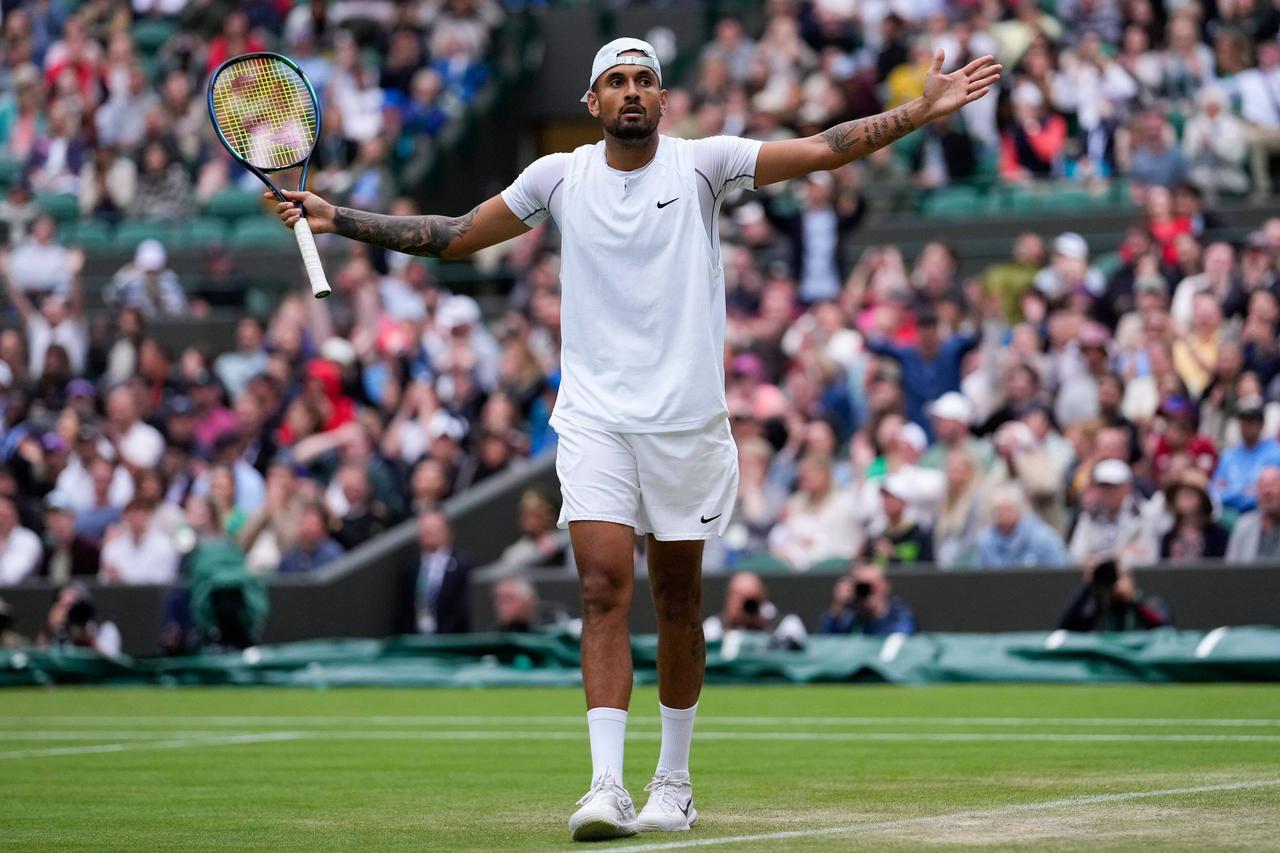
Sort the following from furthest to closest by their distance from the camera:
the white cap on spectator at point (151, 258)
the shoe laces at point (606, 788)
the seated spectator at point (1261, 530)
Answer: the white cap on spectator at point (151, 258) → the seated spectator at point (1261, 530) → the shoe laces at point (606, 788)

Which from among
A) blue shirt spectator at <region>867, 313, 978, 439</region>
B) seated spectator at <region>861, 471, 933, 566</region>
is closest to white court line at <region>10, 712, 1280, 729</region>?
seated spectator at <region>861, 471, 933, 566</region>

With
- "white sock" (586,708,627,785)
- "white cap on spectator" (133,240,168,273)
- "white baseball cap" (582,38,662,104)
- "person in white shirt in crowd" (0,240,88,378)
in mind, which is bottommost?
"white sock" (586,708,627,785)

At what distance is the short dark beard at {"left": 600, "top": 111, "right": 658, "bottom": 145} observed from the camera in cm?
641

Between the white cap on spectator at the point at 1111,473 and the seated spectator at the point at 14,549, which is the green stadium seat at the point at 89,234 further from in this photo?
the white cap on spectator at the point at 1111,473

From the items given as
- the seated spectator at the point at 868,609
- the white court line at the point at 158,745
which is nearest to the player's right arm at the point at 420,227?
the white court line at the point at 158,745

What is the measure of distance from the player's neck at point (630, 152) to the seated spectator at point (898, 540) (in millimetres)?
8662

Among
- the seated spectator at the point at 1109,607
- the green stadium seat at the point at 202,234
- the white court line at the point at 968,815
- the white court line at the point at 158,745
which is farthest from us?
the green stadium seat at the point at 202,234

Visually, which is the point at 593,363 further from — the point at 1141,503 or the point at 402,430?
the point at 402,430

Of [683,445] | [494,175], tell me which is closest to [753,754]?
[683,445]

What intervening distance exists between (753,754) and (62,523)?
10522 millimetres

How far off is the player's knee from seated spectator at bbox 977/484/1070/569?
861cm

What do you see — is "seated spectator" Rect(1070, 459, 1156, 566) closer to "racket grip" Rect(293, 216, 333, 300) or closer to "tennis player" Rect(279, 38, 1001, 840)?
"tennis player" Rect(279, 38, 1001, 840)

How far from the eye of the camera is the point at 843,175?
19.6 metres

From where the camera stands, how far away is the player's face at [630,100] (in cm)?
638
